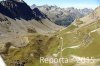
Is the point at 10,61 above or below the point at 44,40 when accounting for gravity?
below

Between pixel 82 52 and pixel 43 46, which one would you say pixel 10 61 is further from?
pixel 82 52

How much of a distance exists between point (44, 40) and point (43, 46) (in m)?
9.95

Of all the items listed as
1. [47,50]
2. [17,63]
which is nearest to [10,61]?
[17,63]

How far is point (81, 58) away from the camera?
11725 cm

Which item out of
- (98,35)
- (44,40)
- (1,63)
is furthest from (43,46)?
(1,63)

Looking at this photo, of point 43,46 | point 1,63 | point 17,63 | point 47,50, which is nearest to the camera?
point 1,63

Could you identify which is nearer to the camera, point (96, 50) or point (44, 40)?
point (96, 50)

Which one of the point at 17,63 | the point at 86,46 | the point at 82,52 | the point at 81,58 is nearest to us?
the point at 81,58

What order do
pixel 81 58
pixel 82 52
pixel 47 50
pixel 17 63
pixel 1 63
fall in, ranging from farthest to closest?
pixel 47 50 < pixel 17 63 < pixel 82 52 < pixel 81 58 < pixel 1 63

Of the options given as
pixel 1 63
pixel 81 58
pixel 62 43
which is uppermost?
pixel 62 43

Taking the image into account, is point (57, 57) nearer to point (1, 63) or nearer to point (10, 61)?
point (10, 61)

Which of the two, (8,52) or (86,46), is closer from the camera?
(86,46)

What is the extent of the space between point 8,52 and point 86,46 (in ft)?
183

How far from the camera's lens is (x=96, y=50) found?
12431 centimetres
